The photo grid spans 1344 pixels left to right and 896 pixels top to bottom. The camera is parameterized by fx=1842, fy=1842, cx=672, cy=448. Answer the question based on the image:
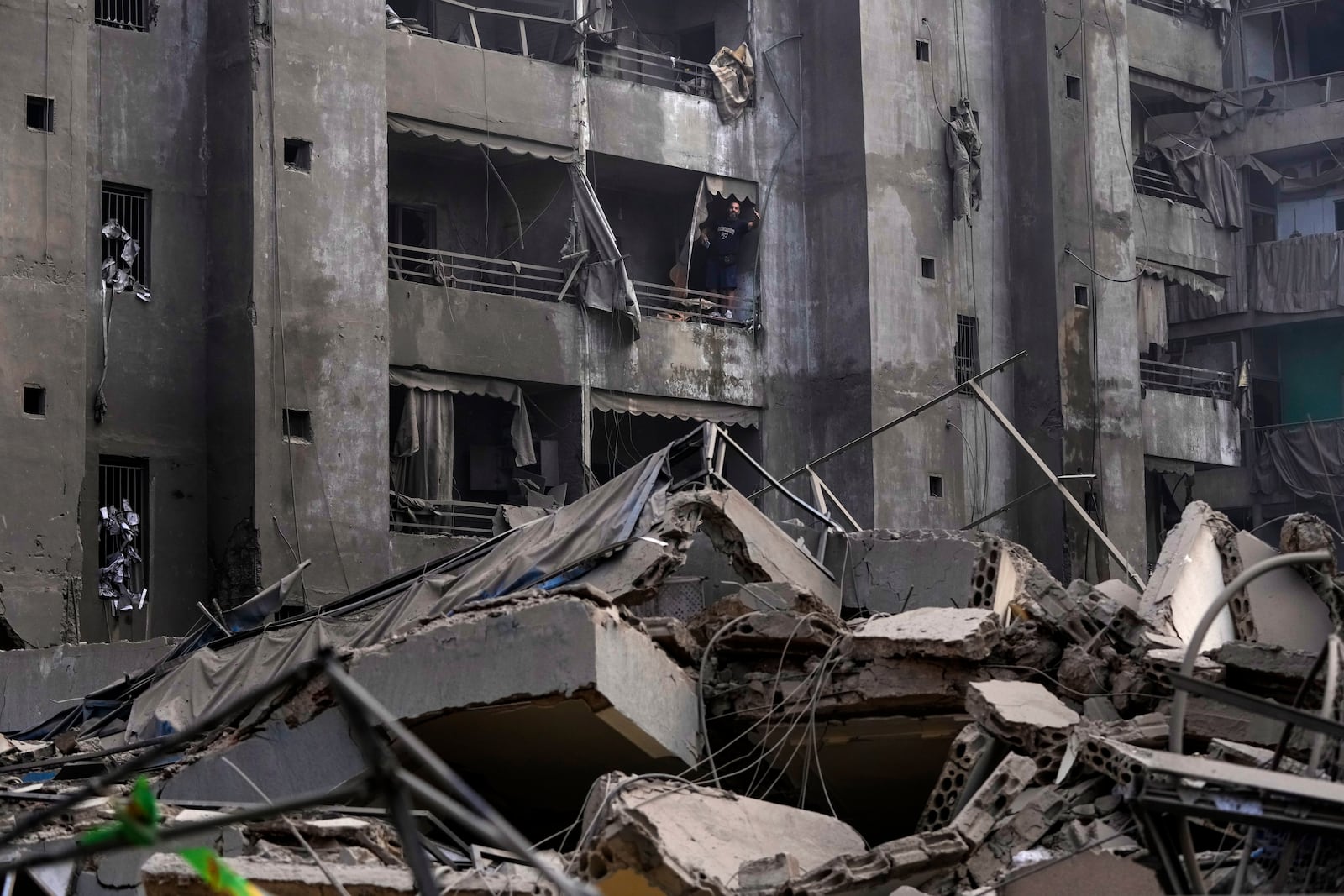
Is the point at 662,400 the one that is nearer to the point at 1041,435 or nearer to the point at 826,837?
the point at 1041,435

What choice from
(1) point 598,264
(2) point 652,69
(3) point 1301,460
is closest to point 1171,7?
(3) point 1301,460

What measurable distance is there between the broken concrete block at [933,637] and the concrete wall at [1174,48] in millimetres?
22146

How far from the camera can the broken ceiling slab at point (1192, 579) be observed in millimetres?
11656

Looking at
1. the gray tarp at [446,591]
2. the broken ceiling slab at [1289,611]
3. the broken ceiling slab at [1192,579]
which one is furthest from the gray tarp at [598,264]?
the broken ceiling slab at [1289,611]

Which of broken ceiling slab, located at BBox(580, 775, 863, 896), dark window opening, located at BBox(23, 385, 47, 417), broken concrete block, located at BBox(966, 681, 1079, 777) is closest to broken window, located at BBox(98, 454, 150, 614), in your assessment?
dark window opening, located at BBox(23, 385, 47, 417)

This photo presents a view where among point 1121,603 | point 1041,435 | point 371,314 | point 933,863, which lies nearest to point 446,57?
point 371,314

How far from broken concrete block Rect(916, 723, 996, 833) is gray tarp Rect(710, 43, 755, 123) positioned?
58.8ft

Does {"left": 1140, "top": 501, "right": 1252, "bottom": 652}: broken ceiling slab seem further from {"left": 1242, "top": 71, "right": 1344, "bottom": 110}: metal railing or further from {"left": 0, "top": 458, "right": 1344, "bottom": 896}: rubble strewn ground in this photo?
{"left": 1242, "top": 71, "right": 1344, "bottom": 110}: metal railing

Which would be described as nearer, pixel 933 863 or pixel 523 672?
pixel 933 863

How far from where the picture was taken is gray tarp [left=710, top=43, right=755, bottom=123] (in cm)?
2730

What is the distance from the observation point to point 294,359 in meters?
22.0

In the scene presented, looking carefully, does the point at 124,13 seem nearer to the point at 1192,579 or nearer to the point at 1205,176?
the point at 1192,579

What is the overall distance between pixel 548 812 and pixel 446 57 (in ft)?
45.6

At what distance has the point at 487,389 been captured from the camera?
24578mm
